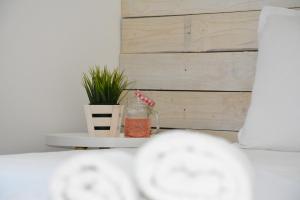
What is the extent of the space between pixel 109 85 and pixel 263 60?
61cm

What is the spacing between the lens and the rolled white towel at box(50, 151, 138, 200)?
59 centimetres

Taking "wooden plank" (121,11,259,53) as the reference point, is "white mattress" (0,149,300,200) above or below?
below

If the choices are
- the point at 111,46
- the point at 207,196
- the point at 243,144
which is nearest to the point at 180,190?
the point at 207,196

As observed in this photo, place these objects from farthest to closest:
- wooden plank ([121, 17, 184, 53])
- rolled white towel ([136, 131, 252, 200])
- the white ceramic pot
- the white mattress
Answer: wooden plank ([121, 17, 184, 53]), the white ceramic pot, the white mattress, rolled white towel ([136, 131, 252, 200])

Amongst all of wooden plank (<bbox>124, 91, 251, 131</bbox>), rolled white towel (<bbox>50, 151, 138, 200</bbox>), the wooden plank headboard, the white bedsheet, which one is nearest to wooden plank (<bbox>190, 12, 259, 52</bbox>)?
the wooden plank headboard

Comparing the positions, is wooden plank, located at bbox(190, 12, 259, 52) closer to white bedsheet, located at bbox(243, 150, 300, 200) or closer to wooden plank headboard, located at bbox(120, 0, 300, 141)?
wooden plank headboard, located at bbox(120, 0, 300, 141)

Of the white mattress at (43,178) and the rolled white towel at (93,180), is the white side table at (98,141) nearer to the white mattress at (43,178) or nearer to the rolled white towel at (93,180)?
the white mattress at (43,178)

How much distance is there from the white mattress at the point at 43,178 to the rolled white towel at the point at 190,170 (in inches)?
13.8

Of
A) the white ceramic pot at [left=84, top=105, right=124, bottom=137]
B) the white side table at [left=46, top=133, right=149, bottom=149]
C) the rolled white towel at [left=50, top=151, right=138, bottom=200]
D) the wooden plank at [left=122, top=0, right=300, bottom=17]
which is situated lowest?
the white side table at [left=46, top=133, right=149, bottom=149]

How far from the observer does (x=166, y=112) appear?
2170 mm

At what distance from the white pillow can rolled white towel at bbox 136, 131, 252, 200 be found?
3.13 ft

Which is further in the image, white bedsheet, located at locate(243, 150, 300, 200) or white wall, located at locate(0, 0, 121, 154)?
white wall, located at locate(0, 0, 121, 154)

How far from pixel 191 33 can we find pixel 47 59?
0.64 meters

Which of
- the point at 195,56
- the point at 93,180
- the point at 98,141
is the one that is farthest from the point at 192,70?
the point at 93,180
